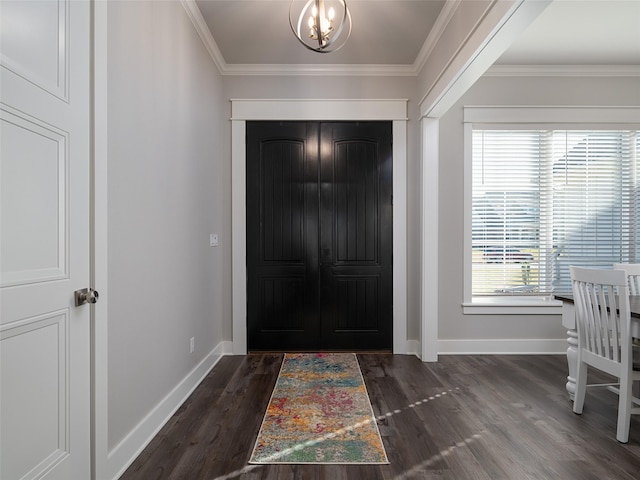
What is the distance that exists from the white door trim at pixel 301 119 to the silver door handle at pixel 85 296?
2.26 meters

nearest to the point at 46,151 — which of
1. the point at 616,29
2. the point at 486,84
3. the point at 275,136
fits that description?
the point at 275,136

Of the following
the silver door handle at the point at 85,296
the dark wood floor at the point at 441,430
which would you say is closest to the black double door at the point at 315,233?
the dark wood floor at the point at 441,430

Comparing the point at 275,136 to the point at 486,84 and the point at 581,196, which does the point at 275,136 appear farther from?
the point at 581,196

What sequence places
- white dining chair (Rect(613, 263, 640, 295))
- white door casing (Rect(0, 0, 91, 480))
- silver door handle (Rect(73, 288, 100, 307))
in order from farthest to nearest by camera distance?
white dining chair (Rect(613, 263, 640, 295)), silver door handle (Rect(73, 288, 100, 307)), white door casing (Rect(0, 0, 91, 480))

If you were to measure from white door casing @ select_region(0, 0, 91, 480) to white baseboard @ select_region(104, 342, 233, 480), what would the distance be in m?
0.23

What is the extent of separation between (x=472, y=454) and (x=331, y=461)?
0.78 metres

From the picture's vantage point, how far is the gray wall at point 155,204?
180cm

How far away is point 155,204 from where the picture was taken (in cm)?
220

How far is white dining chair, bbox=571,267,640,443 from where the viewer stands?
210 cm

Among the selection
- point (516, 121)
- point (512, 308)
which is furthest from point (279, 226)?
point (516, 121)

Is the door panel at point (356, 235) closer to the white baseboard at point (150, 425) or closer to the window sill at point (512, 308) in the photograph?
the window sill at point (512, 308)

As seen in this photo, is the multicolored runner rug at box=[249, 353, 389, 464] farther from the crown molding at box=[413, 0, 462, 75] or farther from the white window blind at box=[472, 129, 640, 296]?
the crown molding at box=[413, 0, 462, 75]

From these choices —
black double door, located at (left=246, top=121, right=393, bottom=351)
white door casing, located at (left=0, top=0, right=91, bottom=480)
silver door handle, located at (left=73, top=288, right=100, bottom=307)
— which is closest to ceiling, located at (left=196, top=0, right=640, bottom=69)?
black double door, located at (left=246, top=121, right=393, bottom=351)

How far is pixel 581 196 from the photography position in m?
3.86
